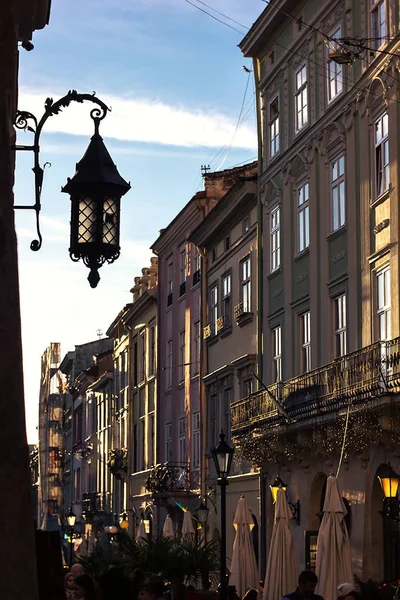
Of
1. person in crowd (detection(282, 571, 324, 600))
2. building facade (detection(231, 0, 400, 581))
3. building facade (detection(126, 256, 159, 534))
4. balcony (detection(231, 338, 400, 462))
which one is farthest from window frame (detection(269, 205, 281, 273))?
person in crowd (detection(282, 571, 324, 600))

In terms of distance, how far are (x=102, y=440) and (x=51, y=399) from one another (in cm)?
3737

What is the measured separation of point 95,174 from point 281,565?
564 inches

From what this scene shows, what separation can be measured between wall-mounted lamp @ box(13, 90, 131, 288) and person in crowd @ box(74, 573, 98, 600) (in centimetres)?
240

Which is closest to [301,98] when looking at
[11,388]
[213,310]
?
[213,310]

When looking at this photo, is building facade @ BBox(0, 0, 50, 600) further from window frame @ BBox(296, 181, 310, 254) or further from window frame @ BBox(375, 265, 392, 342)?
window frame @ BBox(296, 181, 310, 254)

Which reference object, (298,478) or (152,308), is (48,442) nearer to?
(152,308)

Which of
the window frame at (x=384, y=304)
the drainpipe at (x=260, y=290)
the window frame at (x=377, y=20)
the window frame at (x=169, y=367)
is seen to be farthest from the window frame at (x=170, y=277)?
the window frame at (x=384, y=304)

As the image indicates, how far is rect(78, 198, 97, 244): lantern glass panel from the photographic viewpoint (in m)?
9.55

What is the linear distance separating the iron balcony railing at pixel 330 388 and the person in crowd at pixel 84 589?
1152cm

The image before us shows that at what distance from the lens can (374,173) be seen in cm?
2448

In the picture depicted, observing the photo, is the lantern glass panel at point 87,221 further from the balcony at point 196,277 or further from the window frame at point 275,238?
the balcony at point 196,277

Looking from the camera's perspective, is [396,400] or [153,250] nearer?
[396,400]

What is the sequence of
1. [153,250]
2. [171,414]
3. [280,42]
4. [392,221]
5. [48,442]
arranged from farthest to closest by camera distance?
[48,442]
[153,250]
[171,414]
[280,42]
[392,221]

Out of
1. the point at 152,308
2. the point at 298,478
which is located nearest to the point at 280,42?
the point at 298,478
